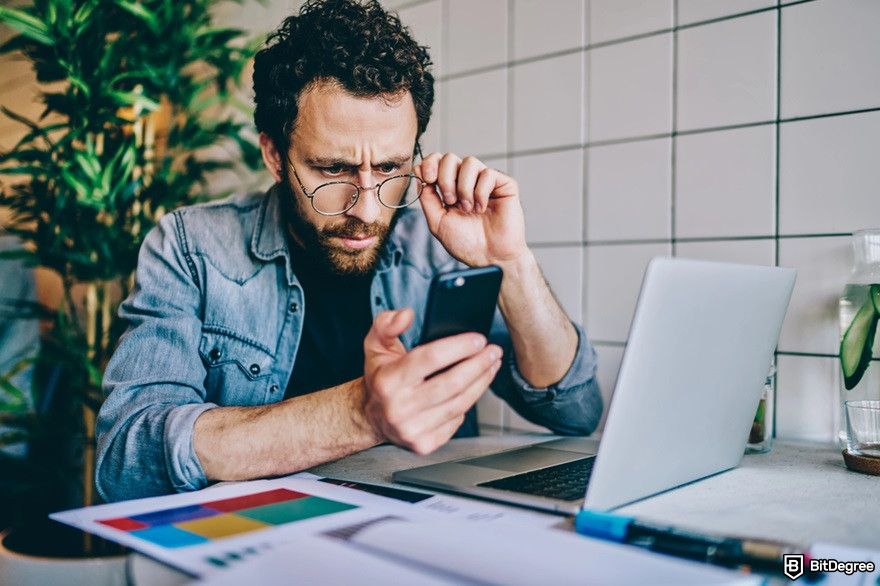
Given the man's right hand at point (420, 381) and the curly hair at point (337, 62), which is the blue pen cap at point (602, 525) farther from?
the curly hair at point (337, 62)

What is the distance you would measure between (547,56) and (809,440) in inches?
36.8

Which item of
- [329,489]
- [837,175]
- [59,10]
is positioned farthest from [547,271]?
[59,10]

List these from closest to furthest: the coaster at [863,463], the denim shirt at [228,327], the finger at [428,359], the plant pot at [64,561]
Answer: the plant pot at [64,561], the finger at [428,359], the coaster at [863,463], the denim shirt at [228,327]

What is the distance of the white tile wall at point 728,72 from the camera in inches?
49.4

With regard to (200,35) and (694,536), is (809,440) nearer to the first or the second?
(694,536)

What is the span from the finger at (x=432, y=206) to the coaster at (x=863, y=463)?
2.41ft

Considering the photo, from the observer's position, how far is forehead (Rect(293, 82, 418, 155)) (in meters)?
1.22

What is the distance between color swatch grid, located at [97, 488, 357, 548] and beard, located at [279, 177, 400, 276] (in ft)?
1.93

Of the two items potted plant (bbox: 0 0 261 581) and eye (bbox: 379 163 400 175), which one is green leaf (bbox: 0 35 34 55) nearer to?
potted plant (bbox: 0 0 261 581)

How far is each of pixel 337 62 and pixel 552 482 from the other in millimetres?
827

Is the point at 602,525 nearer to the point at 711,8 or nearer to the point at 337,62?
the point at 337,62

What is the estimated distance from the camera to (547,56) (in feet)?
5.06

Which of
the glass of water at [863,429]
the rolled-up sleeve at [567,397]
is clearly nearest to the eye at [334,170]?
the rolled-up sleeve at [567,397]

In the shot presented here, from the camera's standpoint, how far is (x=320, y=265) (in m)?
1.36
